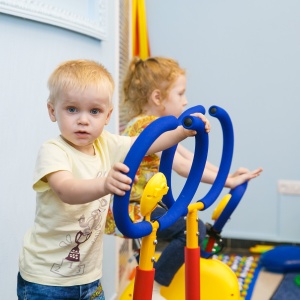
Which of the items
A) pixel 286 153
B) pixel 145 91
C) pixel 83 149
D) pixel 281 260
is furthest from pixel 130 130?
pixel 286 153

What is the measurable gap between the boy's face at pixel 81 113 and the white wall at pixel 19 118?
1.10 feet

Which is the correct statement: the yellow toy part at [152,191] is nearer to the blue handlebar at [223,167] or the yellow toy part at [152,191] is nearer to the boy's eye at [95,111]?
the boy's eye at [95,111]

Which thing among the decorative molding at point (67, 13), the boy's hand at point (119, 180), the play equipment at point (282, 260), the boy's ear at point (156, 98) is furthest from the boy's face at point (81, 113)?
the play equipment at point (282, 260)

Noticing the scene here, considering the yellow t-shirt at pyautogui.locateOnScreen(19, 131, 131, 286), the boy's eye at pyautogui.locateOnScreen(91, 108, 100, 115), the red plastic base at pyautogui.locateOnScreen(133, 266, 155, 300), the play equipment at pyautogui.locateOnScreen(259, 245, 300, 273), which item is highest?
the boy's eye at pyautogui.locateOnScreen(91, 108, 100, 115)

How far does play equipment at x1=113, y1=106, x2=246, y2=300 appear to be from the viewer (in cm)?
101

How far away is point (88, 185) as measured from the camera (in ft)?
3.34

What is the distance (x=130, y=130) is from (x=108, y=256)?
67cm

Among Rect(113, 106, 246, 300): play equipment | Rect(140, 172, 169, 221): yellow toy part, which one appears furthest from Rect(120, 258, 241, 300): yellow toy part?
Rect(140, 172, 169, 221): yellow toy part

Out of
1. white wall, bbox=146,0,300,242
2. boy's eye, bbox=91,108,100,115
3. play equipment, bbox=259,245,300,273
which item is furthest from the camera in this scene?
white wall, bbox=146,0,300,242

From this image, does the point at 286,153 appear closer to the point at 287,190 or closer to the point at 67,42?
the point at 287,190

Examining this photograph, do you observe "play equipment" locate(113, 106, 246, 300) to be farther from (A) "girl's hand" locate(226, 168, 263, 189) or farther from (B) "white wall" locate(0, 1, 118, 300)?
(B) "white wall" locate(0, 1, 118, 300)

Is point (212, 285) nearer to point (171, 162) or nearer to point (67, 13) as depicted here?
point (171, 162)

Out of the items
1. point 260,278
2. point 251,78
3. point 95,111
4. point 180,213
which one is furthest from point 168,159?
point 251,78

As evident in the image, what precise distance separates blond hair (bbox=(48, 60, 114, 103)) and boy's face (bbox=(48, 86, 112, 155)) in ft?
0.04
